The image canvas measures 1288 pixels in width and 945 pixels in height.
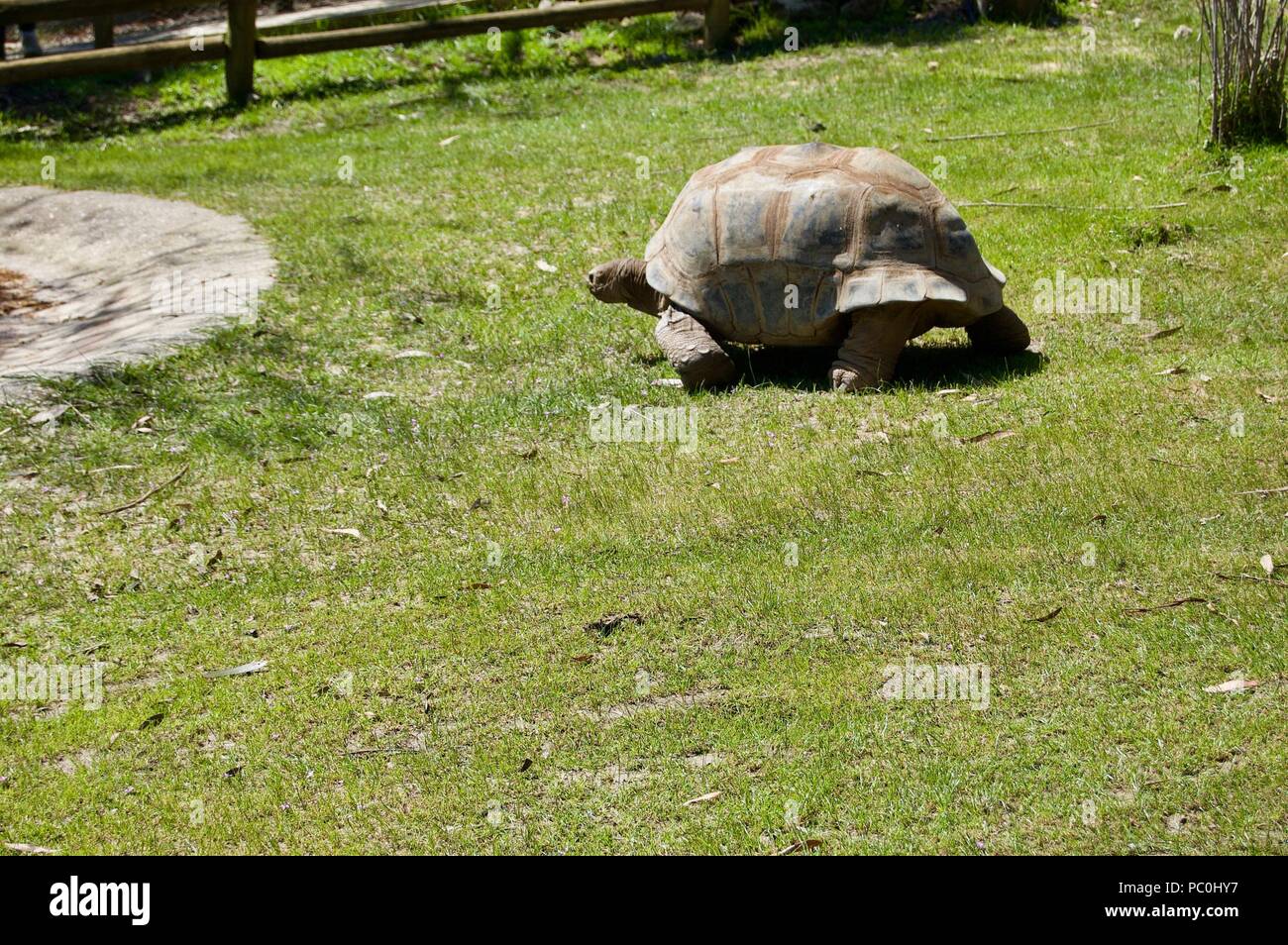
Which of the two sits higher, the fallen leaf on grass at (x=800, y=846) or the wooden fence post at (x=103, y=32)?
the wooden fence post at (x=103, y=32)

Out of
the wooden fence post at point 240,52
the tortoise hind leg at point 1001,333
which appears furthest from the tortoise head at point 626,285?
the wooden fence post at point 240,52

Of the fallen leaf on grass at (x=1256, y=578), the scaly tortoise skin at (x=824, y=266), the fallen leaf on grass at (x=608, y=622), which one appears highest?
the scaly tortoise skin at (x=824, y=266)

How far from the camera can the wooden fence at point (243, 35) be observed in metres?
16.6

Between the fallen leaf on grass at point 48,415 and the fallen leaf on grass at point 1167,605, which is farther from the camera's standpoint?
the fallen leaf on grass at point 48,415

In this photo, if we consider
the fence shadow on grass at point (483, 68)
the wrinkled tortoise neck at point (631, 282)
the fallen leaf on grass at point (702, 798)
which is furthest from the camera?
the fence shadow on grass at point (483, 68)

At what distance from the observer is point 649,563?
22.4 ft

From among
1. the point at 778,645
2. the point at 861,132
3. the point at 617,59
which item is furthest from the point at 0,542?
the point at 617,59

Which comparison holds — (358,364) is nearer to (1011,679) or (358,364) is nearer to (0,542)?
(0,542)

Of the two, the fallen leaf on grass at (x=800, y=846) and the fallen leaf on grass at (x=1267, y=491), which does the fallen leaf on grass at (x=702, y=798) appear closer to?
the fallen leaf on grass at (x=800, y=846)

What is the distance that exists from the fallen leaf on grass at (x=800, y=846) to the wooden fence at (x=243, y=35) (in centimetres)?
1494

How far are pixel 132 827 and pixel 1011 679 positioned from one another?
11.7ft

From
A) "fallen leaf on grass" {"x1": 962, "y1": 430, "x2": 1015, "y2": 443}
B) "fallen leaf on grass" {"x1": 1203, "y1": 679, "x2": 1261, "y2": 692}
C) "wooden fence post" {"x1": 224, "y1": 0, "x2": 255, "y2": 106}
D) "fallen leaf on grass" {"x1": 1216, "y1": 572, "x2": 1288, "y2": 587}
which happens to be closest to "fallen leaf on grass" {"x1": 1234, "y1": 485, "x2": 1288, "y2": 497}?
"fallen leaf on grass" {"x1": 1216, "y1": 572, "x2": 1288, "y2": 587}

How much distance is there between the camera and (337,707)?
19.3 ft

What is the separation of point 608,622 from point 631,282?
4.03m
